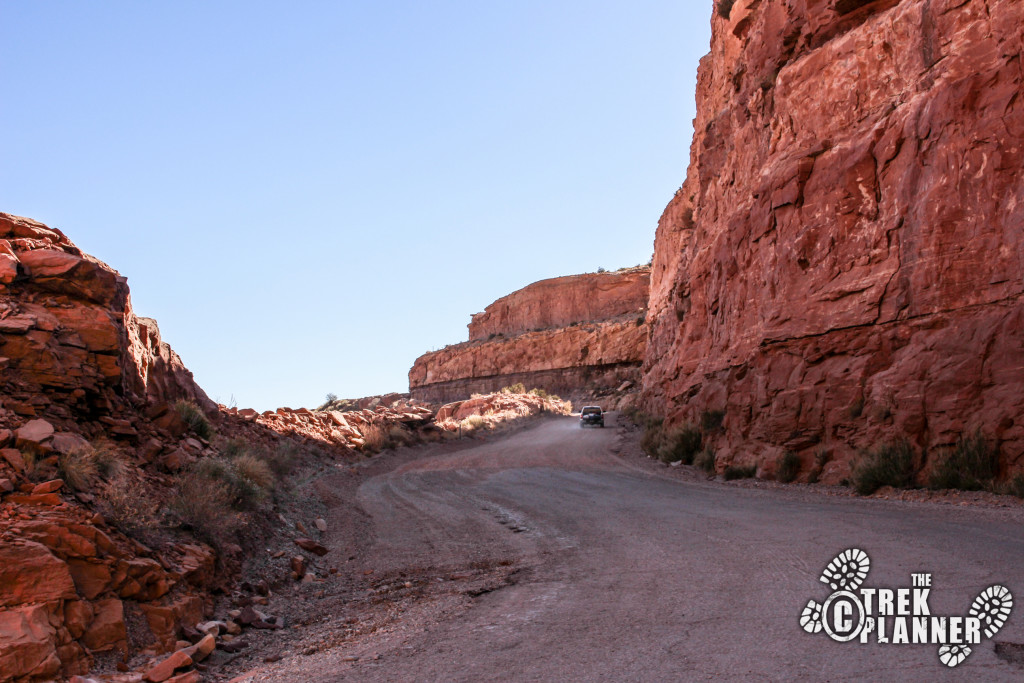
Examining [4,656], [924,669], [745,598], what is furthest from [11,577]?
[924,669]

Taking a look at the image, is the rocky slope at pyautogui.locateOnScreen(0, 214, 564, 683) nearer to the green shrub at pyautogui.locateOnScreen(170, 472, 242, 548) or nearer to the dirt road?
the green shrub at pyautogui.locateOnScreen(170, 472, 242, 548)

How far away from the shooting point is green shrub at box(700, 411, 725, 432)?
17922 millimetres

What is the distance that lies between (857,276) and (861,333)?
1.26 meters

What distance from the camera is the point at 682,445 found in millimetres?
19406

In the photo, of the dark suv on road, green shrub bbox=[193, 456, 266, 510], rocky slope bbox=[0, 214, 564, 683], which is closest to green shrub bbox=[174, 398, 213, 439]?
rocky slope bbox=[0, 214, 564, 683]

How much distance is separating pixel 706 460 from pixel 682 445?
2.04 meters

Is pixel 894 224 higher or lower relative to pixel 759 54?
lower

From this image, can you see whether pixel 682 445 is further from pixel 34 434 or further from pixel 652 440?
pixel 34 434

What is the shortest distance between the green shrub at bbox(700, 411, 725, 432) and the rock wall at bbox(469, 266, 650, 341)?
57321 millimetres

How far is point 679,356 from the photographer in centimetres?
2339

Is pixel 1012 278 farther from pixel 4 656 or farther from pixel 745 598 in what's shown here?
pixel 4 656

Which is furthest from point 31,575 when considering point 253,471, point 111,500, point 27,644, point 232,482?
point 253,471

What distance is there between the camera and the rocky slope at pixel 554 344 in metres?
65.2

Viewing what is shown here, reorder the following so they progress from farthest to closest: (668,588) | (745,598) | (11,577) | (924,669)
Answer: (668,588) < (745,598) < (11,577) < (924,669)
